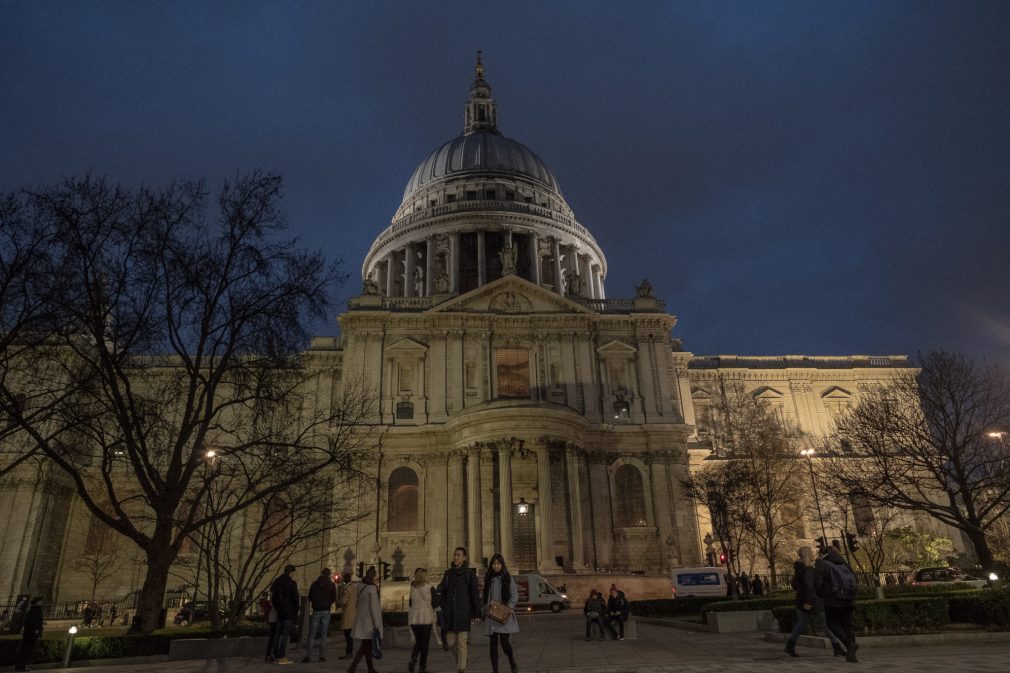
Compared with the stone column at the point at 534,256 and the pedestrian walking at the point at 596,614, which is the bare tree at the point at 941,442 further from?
the stone column at the point at 534,256

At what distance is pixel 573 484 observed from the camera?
38.7 meters

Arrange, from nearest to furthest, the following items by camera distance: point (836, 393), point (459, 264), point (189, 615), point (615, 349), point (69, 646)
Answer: point (69, 646) → point (189, 615) → point (615, 349) → point (836, 393) → point (459, 264)

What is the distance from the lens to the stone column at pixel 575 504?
36.8 meters

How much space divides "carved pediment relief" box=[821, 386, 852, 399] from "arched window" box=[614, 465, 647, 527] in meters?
24.4

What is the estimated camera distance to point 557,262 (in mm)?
65562

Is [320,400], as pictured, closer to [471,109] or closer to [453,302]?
[453,302]

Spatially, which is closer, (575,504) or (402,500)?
(575,504)

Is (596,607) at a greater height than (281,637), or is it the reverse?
(596,607)

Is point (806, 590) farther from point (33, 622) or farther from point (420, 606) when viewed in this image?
point (33, 622)

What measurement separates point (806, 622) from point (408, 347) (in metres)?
34.0

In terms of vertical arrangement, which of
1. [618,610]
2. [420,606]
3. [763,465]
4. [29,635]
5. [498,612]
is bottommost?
[29,635]

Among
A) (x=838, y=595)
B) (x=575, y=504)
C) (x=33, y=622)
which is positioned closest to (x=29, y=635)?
(x=33, y=622)

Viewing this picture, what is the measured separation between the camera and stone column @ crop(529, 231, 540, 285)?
206ft

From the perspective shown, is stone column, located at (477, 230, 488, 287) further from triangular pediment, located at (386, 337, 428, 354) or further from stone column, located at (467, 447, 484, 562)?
stone column, located at (467, 447, 484, 562)
